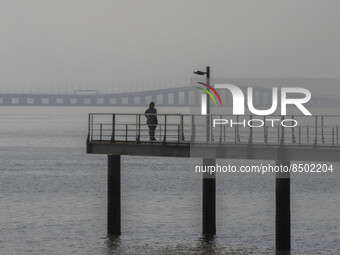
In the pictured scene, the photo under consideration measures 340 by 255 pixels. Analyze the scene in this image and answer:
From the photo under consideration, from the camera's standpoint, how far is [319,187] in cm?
7475

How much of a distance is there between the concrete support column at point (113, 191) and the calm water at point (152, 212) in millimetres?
1196

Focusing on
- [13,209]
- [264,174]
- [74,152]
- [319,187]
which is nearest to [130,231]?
[13,209]

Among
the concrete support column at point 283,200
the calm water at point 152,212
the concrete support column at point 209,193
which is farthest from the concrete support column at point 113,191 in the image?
the concrete support column at point 283,200

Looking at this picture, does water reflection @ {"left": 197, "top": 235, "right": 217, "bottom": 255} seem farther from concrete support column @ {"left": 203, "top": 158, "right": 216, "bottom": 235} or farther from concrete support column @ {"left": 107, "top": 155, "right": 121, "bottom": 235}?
concrete support column @ {"left": 107, "top": 155, "right": 121, "bottom": 235}

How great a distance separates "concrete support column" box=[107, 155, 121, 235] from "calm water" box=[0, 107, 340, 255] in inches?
47.1

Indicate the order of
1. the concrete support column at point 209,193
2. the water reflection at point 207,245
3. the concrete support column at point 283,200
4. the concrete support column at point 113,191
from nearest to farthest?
1. the concrete support column at point 283,200
2. the water reflection at point 207,245
3. the concrete support column at point 113,191
4. the concrete support column at point 209,193

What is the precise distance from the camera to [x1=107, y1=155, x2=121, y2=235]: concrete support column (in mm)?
40438

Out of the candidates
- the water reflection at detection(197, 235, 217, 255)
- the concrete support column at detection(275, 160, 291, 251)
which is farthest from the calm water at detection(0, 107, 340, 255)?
the concrete support column at detection(275, 160, 291, 251)

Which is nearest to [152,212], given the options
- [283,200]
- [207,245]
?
[207,245]

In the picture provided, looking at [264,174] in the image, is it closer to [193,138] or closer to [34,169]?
[34,169]

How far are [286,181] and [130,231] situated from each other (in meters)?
10.9

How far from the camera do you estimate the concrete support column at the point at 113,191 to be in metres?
40.4

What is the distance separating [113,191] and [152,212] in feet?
47.3

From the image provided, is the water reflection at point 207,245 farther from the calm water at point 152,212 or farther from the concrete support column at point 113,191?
the concrete support column at point 113,191
